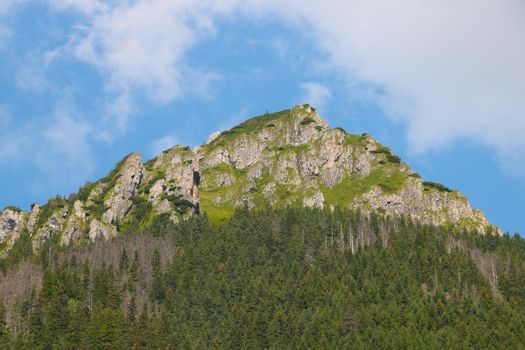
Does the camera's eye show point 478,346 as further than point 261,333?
No

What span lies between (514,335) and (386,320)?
27908mm

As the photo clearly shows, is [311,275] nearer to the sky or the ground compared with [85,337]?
nearer to the sky

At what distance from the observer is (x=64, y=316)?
174 metres

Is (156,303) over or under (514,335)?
over

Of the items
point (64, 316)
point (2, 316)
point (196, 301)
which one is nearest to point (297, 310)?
point (196, 301)

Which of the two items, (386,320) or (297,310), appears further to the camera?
(297,310)

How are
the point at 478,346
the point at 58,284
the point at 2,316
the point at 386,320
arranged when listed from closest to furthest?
the point at 478,346, the point at 386,320, the point at 2,316, the point at 58,284

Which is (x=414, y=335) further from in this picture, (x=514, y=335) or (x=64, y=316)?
(x=64, y=316)

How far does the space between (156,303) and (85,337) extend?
138 feet

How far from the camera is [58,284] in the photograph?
194 m

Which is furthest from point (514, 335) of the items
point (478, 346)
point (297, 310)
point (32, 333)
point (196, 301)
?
point (32, 333)

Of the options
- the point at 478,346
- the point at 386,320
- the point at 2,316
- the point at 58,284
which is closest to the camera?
the point at 478,346

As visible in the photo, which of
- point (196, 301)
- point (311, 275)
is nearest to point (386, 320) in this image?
point (311, 275)

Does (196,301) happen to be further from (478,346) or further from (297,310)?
(478,346)
